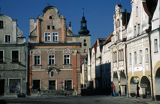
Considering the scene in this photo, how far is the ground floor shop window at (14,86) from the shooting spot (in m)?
59.5

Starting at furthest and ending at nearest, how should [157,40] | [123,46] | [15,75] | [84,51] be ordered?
1. [84,51]
2. [15,75]
3. [123,46]
4. [157,40]

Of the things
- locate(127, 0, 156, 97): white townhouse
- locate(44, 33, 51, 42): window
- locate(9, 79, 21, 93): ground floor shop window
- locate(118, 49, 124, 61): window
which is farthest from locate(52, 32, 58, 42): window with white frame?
locate(127, 0, 156, 97): white townhouse

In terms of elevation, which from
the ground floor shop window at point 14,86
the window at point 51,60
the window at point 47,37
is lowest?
the ground floor shop window at point 14,86

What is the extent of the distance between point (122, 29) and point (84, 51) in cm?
6567

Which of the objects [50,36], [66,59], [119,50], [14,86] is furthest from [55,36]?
[119,50]

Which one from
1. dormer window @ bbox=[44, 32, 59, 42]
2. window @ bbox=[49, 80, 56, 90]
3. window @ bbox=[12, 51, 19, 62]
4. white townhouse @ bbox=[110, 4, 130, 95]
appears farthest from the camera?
dormer window @ bbox=[44, 32, 59, 42]

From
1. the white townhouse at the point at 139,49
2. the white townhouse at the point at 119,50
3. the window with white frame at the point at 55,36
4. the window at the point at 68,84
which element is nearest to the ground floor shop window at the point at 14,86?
the window at the point at 68,84

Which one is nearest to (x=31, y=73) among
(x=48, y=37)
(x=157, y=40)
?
(x=48, y=37)

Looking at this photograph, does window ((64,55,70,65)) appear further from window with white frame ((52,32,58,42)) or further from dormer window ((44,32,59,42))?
dormer window ((44,32,59,42))

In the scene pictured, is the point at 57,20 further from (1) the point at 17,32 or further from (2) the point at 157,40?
(2) the point at 157,40


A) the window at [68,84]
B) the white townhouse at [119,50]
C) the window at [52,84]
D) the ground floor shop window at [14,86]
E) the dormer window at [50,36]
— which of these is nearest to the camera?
the white townhouse at [119,50]

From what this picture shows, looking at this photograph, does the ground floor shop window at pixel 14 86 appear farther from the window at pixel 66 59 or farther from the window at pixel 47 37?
the window at pixel 47 37

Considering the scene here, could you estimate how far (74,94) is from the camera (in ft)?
197

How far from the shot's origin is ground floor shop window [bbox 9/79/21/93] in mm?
59531
